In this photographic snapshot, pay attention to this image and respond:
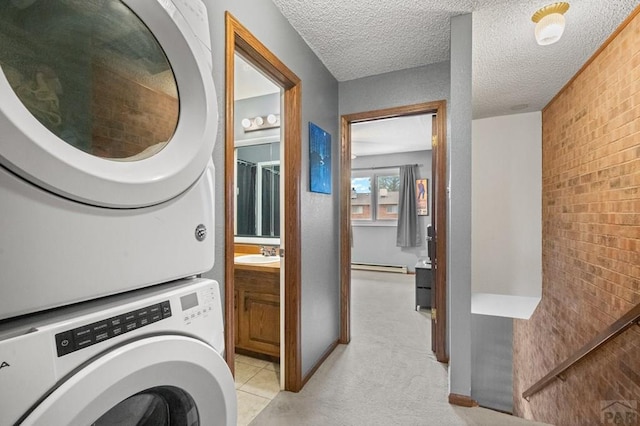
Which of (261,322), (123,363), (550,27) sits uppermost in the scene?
(550,27)

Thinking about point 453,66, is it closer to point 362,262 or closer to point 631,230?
point 631,230

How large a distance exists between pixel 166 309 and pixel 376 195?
5978 mm

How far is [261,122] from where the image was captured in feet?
9.05

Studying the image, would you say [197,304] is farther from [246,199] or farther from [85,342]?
[246,199]

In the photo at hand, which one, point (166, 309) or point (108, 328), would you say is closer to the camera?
point (108, 328)

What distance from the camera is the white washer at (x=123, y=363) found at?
17.1 inches

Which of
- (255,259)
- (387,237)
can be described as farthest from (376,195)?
(255,259)

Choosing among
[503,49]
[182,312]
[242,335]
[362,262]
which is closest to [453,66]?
[503,49]

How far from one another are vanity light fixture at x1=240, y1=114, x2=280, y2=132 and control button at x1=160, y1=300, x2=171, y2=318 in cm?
227

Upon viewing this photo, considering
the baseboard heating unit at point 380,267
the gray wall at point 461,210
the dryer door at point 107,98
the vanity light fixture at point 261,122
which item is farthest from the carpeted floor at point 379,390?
the baseboard heating unit at point 380,267

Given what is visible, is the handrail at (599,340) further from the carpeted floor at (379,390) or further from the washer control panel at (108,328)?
the washer control panel at (108,328)

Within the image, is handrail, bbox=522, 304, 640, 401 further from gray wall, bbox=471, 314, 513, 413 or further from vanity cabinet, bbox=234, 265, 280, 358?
vanity cabinet, bbox=234, 265, 280, 358

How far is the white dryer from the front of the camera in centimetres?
46

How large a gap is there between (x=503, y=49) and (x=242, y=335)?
10.1ft
